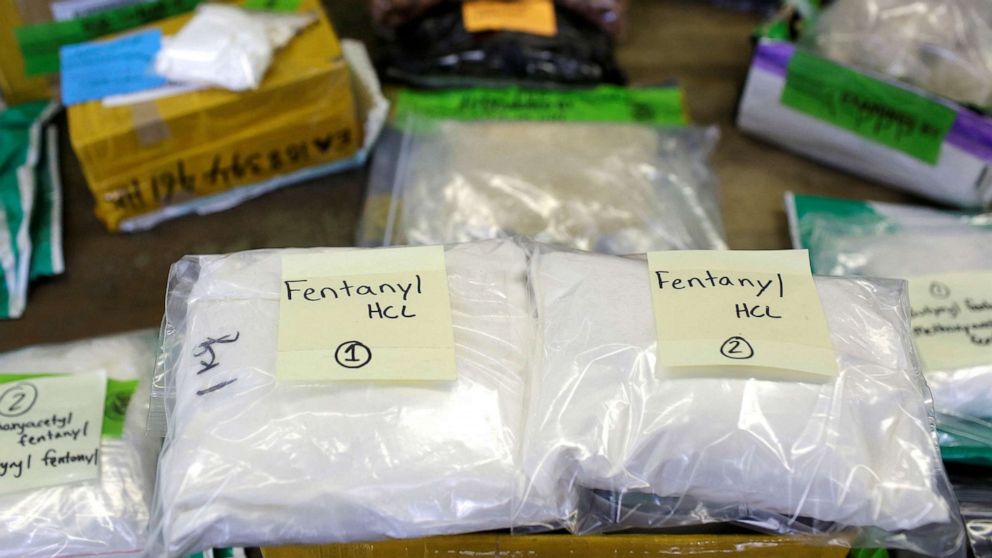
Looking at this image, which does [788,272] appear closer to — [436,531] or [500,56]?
[436,531]

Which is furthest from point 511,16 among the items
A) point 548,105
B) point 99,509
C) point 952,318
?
point 99,509

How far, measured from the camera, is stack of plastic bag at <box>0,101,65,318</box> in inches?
31.8

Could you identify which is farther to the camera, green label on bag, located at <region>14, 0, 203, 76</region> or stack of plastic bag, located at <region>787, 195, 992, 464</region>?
green label on bag, located at <region>14, 0, 203, 76</region>

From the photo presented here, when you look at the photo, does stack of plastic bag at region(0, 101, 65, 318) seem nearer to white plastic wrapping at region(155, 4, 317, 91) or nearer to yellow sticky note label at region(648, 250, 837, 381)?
white plastic wrapping at region(155, 4, 317, 91)

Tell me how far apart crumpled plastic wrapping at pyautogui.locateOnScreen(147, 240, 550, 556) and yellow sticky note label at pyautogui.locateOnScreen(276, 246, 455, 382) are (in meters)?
0.01

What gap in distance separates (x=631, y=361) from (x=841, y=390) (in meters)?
0.13

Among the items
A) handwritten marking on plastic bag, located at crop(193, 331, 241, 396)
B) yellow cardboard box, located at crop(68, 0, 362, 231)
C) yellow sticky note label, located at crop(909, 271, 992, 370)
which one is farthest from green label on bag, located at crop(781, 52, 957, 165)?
→ handwritten marking on plastic bag, located at crop(193, 331, 241, 396)

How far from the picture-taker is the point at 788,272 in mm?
535

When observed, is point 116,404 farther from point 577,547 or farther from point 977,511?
point 977,511

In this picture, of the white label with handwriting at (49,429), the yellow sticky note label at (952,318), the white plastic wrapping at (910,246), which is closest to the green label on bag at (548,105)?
the white plastic wrapping at (910,246)

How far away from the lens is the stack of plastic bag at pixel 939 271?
0.63 m

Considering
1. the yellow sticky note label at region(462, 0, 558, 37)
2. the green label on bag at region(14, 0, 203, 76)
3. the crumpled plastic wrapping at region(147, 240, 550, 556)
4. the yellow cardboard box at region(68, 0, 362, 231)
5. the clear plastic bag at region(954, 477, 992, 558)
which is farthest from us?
the yellow sticky note label at region(462, 0, 558, 37)

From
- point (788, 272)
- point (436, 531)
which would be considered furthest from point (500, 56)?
point (436, 531)

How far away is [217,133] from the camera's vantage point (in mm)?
833
